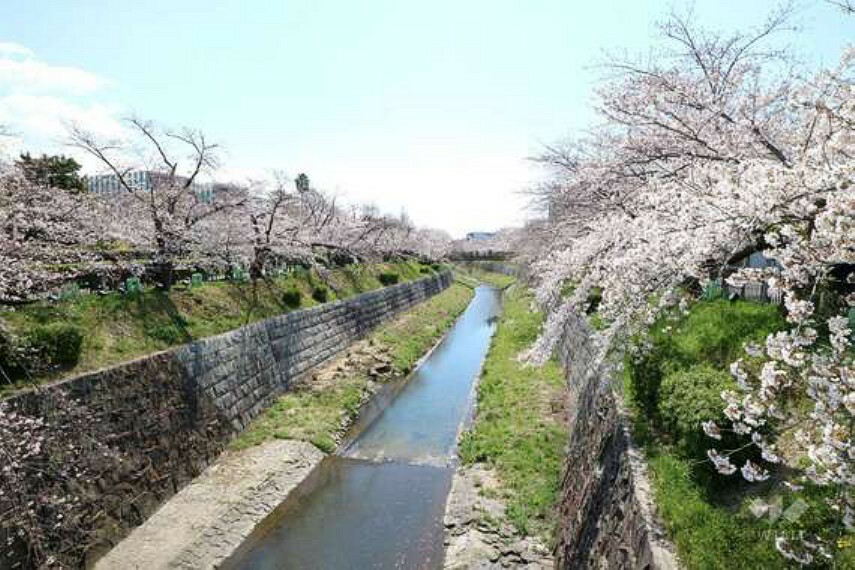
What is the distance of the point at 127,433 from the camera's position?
32.0 feet

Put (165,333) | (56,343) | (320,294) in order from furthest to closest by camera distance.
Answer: (320,294) → (165,333) → (56,343)

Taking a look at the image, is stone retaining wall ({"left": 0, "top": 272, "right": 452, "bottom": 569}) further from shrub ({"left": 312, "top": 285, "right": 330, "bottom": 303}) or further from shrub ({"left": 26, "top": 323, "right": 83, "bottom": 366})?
shrub ({"left": 312, "top": 285, "right": 330, "bottom": 303})

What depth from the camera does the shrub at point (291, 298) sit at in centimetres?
1922

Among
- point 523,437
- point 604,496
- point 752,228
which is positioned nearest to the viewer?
point 752,228

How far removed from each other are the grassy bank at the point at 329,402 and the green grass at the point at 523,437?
3957mm

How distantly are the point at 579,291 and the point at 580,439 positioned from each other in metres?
3.51

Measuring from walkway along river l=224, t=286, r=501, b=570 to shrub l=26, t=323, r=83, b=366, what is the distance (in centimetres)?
473

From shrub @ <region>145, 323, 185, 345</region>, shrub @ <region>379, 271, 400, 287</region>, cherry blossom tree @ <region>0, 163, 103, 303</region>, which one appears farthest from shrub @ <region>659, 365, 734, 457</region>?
shrub @ <region>379, 271, 400, 287</region>

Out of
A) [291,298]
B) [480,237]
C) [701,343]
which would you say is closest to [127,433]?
[291,298]

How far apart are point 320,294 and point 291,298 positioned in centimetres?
274

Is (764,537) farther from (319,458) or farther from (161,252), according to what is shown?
(161,252)

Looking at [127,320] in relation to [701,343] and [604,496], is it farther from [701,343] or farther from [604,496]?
[701,343]

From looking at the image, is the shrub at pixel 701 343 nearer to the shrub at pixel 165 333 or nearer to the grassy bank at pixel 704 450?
the grassy bank at pixel 704 450

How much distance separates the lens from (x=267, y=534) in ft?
32.4
